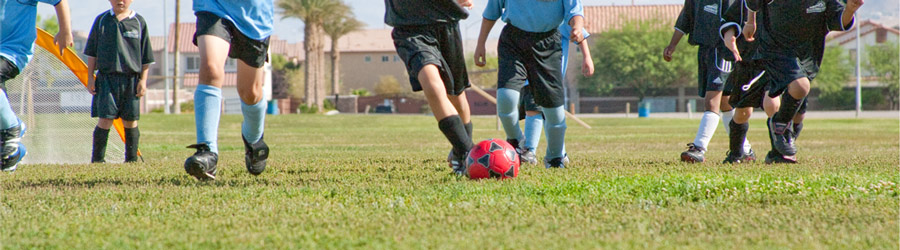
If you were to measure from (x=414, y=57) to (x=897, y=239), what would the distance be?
3073 mm

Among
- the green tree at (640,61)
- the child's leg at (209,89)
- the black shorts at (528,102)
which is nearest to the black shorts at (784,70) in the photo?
A: the black shorts at (528,102)

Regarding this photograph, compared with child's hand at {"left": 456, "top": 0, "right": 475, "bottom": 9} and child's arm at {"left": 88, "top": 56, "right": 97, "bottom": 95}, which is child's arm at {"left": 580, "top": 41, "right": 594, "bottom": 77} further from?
child's arm at {"left": 88, "top": 56, "right": 97, "bottom": 95}

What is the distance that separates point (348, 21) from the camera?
7012 centimetres

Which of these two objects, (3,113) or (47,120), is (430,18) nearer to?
(3,113)

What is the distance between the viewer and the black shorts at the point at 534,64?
6.46 metres

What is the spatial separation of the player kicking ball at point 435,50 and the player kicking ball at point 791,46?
248cm

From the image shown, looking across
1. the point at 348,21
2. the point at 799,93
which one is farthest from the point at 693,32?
the point at 348,21

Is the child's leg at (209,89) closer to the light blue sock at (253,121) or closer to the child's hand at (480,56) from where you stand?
the light blue sock at (253,121)

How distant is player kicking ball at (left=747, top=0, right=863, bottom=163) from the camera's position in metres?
6.52

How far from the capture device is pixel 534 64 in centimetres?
646

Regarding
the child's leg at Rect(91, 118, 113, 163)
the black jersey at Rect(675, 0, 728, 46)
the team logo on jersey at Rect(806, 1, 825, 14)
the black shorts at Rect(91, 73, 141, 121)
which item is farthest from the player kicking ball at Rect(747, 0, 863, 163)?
the child's leg at Rect(91, 118, 113, 163)

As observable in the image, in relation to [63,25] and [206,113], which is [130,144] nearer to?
[63,25]

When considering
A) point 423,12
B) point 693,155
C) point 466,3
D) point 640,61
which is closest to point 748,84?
point 693,155

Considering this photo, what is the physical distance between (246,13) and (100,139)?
3481 mm
